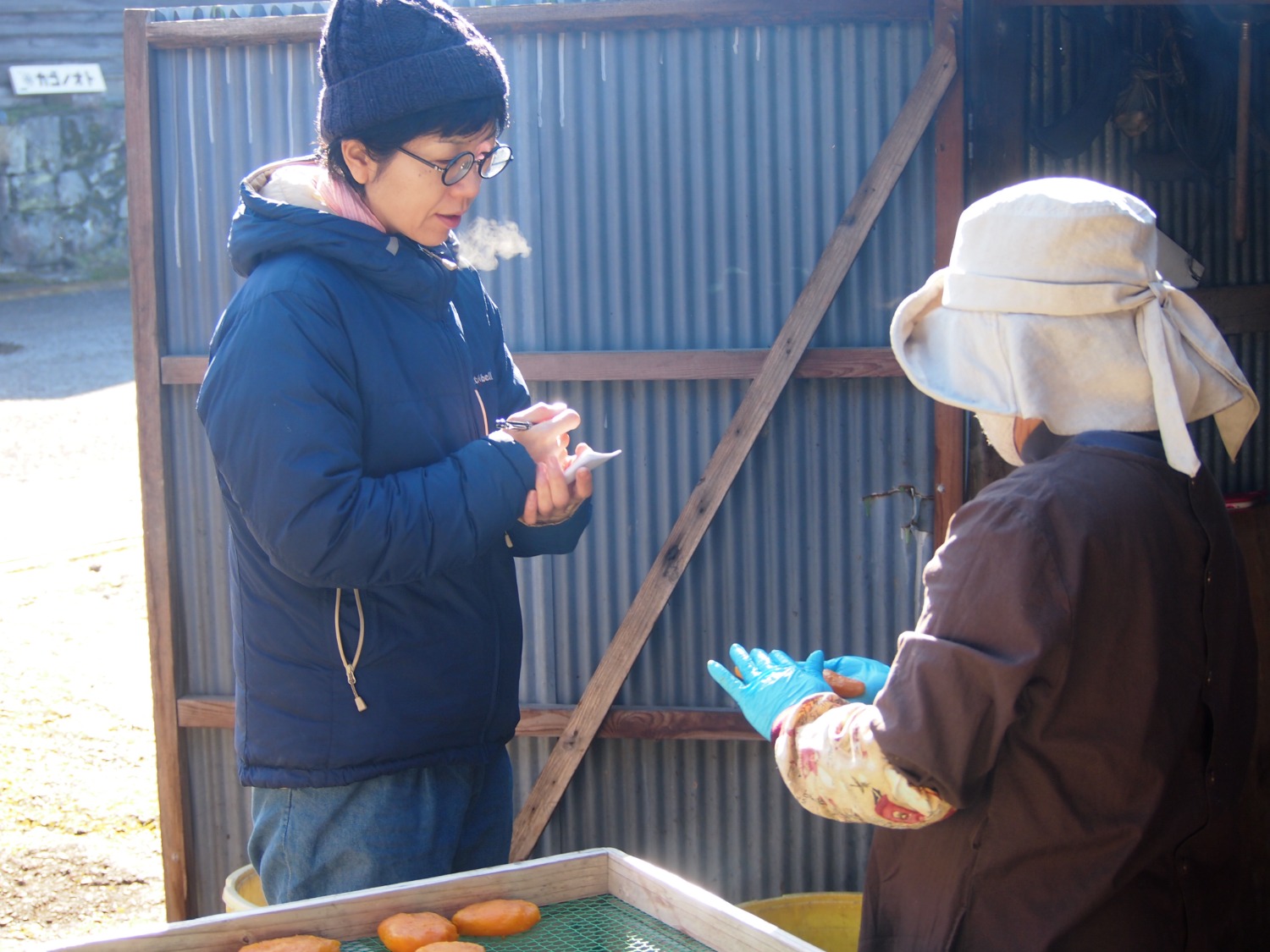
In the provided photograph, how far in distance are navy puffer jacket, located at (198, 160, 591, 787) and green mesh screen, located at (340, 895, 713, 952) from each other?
0.30 m

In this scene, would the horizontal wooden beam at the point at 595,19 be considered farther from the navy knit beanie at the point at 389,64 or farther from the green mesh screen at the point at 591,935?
the green mesh screen at the point at 591,935

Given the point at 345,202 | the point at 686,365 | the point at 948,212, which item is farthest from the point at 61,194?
the point at 345,202

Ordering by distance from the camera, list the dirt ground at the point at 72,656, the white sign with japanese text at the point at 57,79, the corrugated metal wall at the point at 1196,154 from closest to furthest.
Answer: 1. the corrugated metal wall at the point at 1196,154
2. the dirt ground at the point at 72,656
3. the white sign with japanese text at the point at 57,79

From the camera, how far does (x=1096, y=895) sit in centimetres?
155

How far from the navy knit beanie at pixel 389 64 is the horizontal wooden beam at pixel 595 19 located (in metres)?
1.59

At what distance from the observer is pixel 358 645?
6.22ft

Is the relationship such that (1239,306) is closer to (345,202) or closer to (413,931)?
(345,202)

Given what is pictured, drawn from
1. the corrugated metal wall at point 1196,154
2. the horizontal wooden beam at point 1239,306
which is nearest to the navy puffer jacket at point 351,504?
the corrugated metal wall at point 1196,154

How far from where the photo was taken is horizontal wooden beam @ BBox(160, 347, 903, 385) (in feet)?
11.2

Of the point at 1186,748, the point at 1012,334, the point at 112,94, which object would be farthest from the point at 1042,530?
the point at 112,94

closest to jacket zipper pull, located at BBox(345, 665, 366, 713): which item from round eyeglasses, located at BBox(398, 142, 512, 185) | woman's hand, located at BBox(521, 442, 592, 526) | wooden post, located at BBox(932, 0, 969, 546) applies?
woman's hand, located at BBox(521, 442, 592, 526)

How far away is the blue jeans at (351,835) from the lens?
1.91 meters

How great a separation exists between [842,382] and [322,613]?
2.00m

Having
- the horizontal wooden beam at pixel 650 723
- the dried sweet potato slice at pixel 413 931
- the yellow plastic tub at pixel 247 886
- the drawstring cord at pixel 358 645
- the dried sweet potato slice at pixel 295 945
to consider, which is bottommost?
the yellow plastic tub at pixel 247 886
